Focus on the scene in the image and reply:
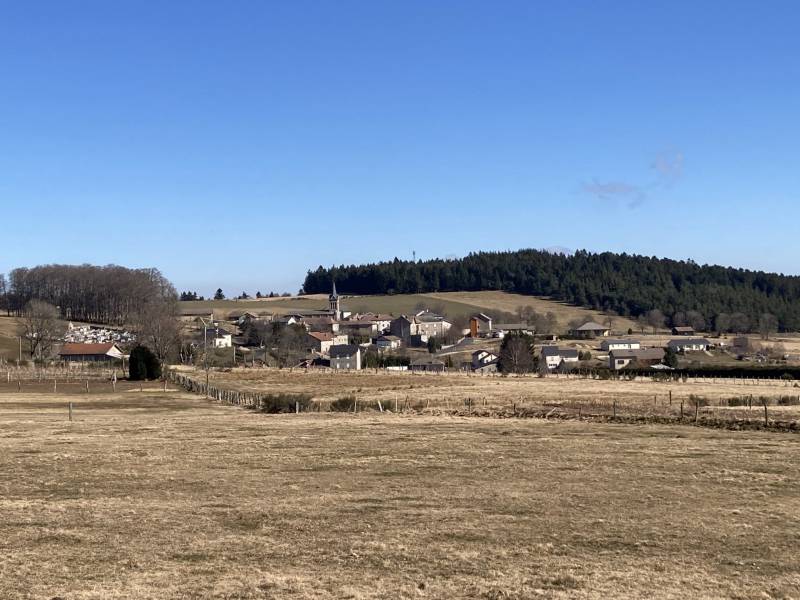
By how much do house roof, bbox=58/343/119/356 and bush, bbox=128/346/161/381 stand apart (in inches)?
1469

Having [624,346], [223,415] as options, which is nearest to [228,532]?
[223,415]

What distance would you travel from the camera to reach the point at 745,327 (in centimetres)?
18250

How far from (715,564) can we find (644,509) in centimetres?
468

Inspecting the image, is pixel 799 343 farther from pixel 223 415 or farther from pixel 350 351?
pixel 223 415

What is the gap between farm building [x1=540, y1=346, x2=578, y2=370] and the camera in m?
124

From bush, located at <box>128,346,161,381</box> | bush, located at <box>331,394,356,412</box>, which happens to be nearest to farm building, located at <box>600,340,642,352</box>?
bush, located at <box>128,346,161,381</box>

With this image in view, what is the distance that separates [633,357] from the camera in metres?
125

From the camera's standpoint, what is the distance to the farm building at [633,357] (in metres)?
122

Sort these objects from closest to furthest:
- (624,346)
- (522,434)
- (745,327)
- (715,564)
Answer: (715,564) < (522,434) < (624,346) < (745,327)

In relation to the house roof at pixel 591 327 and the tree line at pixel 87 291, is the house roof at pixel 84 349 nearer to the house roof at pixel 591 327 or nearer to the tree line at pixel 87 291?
the tree line at pixel 87 291

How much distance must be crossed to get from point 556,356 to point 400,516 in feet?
361

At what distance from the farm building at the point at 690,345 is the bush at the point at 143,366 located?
88535 mm

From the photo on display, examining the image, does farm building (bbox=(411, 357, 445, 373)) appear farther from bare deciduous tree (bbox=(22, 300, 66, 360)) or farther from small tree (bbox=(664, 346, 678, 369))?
bare deciduous tree (bbox=(22, 300, 66, 360))

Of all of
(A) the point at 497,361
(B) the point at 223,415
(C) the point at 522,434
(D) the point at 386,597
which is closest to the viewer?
(D) the point at 386,597
